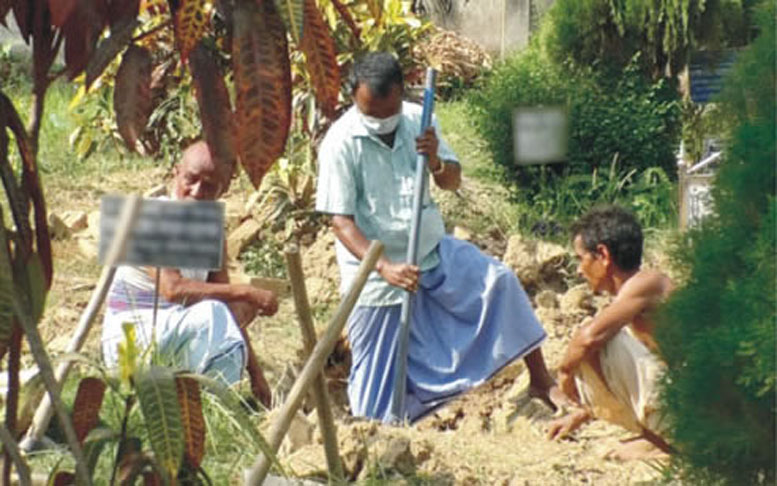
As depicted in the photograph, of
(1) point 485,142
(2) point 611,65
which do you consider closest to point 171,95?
(1) point 485,142

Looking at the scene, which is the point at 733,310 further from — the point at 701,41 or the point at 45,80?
the point at 701,41

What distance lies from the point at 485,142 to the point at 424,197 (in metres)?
4.15

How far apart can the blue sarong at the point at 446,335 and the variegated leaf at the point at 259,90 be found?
4.35 meters

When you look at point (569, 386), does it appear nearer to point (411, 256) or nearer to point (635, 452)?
point (635, 452)

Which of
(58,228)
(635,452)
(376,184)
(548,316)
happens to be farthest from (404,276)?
(58,228)

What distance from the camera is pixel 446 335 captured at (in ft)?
23.6

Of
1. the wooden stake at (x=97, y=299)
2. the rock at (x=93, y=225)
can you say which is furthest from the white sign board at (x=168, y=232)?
the rock at (x=93, y=225)

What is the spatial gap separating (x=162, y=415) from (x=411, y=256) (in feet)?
11.8

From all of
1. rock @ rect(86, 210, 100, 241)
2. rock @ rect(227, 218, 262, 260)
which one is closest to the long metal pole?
rock @ rect(227, 218, 262, 260)

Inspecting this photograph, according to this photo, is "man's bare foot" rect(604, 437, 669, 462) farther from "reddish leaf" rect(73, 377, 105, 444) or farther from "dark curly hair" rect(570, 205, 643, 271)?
"reddish leaf" rect(73, 377, 105, 444)

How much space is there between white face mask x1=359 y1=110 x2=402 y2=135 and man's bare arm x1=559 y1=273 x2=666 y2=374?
4.43 feet

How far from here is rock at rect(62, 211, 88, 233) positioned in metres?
10.4

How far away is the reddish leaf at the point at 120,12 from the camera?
2.84 meters

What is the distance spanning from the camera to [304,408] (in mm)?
7074
